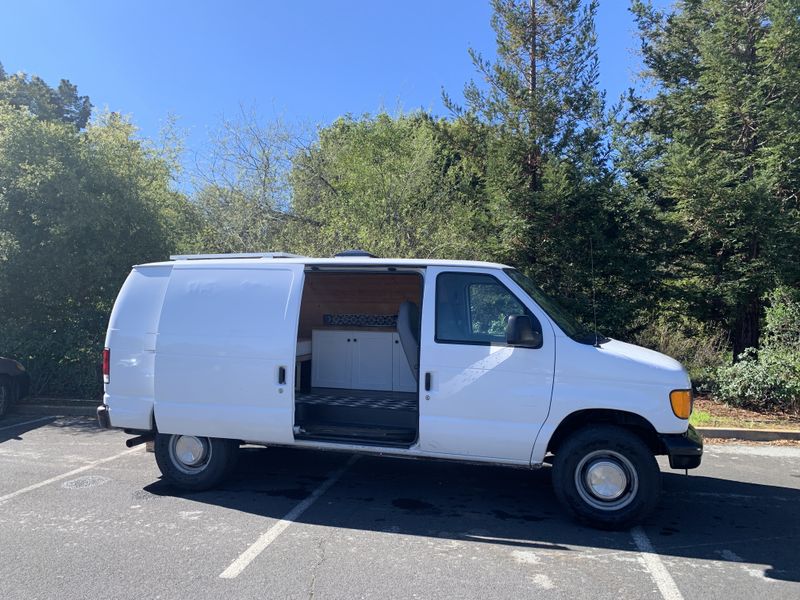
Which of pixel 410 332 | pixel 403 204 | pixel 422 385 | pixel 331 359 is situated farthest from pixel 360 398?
pixel 403 204

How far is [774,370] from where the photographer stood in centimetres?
952

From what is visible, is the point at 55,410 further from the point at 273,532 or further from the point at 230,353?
the point at 273,532

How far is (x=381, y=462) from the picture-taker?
7.06 m

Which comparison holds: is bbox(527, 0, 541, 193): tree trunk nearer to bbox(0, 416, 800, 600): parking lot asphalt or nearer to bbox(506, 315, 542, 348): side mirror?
bbox(0, 416, 800, 600): parking lot asphalt

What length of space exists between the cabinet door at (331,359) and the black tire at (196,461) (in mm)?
1451

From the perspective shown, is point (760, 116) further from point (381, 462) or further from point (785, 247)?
point (381, 462)

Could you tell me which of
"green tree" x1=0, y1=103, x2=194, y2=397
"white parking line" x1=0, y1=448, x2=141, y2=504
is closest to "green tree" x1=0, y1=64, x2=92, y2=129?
"green tree" x1=0, y1=103, x2=194, y2=397

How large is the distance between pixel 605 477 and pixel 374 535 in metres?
1.96

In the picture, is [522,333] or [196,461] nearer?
[522,333]

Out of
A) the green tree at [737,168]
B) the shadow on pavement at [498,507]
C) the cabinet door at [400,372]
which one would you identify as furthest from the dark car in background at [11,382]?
the green tree at [737,168]

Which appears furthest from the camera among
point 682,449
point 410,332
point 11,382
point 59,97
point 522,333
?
point 59,97

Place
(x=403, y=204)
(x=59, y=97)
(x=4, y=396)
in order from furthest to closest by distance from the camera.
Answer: (x=59, y=97) → (x=403, y=204) → (x=4, y=396)

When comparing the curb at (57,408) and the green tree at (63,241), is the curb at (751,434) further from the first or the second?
the green tree at (63,241)

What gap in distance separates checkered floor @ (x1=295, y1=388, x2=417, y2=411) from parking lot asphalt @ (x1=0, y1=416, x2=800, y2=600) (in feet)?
2.75
